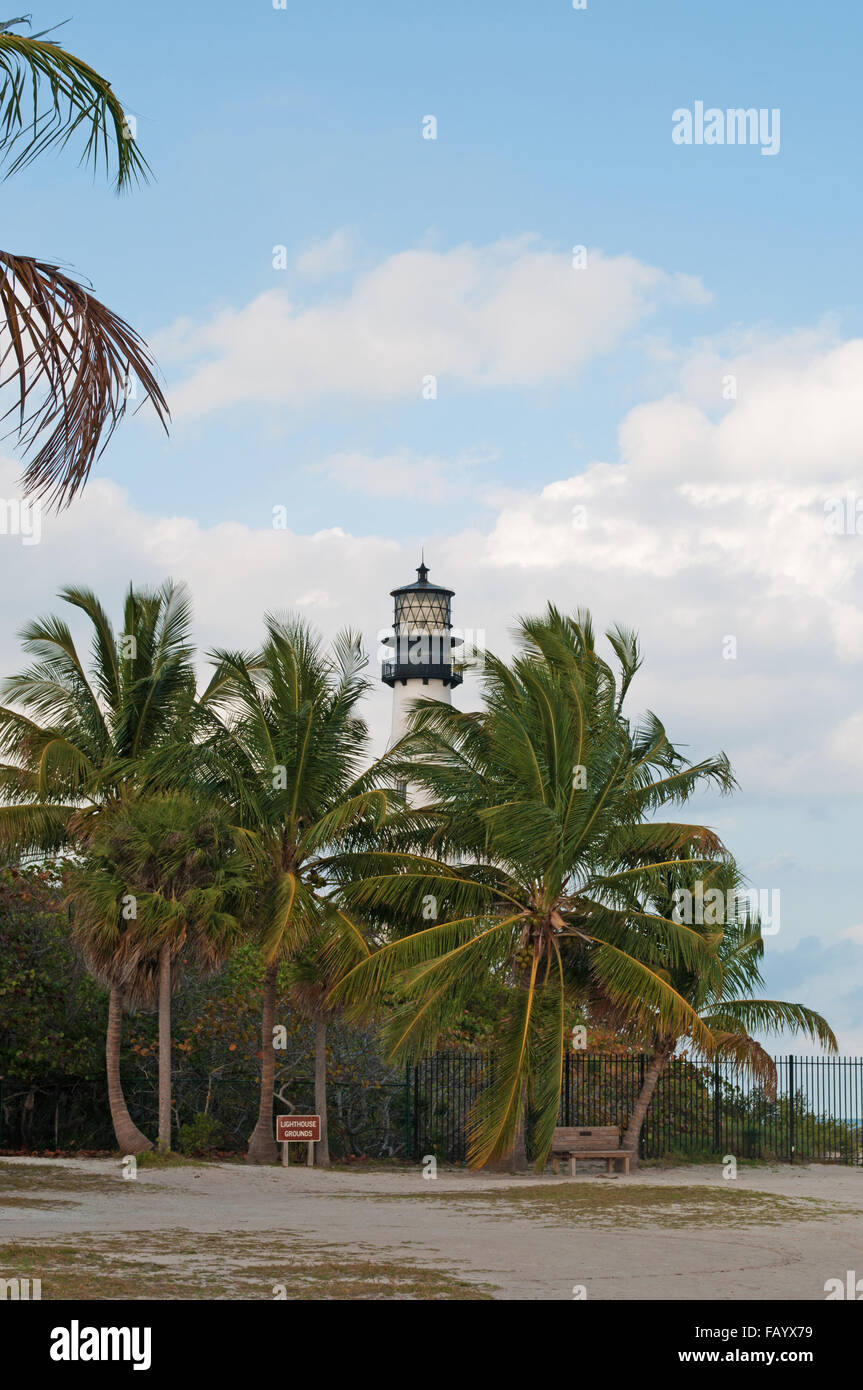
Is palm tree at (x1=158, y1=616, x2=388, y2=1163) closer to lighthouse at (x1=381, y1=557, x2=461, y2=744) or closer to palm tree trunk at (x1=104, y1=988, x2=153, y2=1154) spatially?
palm tree trunk at (x1=104, y1=988, x2=153, y2=1154)

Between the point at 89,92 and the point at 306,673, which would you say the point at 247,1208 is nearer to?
the point at 306,673

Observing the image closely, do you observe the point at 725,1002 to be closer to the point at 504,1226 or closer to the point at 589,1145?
the point at 589,1145

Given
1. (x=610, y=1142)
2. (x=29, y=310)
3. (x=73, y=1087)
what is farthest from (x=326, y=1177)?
(x=29, y=310)

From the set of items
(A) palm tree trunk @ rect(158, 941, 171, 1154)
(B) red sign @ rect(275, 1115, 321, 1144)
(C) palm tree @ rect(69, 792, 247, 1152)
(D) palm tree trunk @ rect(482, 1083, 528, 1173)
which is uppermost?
(C) palm tree @ rect(69, 792, 247, 1152)

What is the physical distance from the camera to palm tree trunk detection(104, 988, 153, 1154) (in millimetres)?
21359

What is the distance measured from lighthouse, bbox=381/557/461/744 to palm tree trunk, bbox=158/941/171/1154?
19624 millimetres

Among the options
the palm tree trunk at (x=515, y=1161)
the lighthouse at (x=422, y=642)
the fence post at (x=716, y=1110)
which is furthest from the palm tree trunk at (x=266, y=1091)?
the lighthouse at (x=422, y=642)

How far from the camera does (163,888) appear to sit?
69.1ft

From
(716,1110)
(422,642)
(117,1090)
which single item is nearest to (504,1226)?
(117,1090)

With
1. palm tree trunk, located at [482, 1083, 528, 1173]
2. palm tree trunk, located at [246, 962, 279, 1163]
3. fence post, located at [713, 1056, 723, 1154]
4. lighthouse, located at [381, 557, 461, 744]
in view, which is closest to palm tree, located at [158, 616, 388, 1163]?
palm tree trunk, located at [246, 962, 279, 1163]

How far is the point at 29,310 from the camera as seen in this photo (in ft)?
24.1

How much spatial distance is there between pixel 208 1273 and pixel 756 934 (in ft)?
51.0

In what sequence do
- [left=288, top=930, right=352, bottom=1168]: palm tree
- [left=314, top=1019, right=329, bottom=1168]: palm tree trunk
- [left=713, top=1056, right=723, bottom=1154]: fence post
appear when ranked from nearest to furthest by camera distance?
[left=288, top=930, right=352, bottom=1168]: palm tree
[left=314, top=1019, right=329, bottom=1168]: palm tree trunk
[left=713, top=1056, right=723, bottom=1154]: fence post

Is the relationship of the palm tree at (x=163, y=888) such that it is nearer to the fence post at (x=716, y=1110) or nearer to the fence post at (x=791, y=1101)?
the fence post at (x=716, y=1110)
